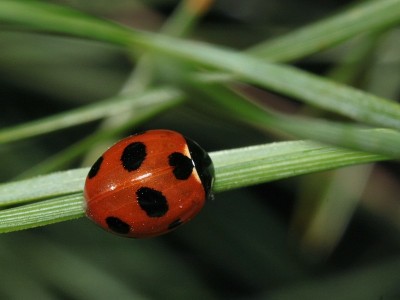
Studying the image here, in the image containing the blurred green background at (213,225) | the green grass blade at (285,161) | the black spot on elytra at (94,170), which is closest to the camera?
the green grass blade at (285,161)

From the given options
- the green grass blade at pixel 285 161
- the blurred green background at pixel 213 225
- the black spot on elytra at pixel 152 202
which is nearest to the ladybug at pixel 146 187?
the black spot on elytra at pixel 152 202

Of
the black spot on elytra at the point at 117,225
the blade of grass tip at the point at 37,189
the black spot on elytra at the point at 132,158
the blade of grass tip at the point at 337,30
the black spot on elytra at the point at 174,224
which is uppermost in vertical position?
the blade of grass tip at the point at 337,30

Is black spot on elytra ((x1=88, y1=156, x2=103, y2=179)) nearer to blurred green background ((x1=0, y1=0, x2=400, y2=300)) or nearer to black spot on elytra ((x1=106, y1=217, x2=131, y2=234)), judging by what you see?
black spot on elytra ((x1=106, y1=217, x2=131, y2=234))

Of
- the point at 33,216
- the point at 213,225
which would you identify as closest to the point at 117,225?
the point at 33,216

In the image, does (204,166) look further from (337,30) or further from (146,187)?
(337,30)

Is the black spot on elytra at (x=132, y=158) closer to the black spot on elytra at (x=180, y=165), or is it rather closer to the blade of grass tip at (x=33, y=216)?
the black spot on elytra at (x=180, y=165)

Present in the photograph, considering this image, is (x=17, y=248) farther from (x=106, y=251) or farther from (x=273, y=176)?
(x=273, y=176)

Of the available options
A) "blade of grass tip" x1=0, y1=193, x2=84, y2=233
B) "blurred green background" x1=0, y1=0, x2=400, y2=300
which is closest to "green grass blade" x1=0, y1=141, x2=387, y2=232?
"blade of grass tip" x1=0, y1=193, x2=84, y2=233
